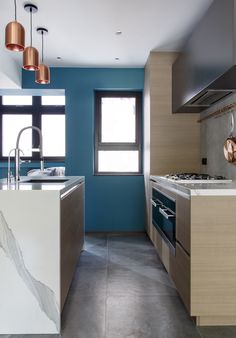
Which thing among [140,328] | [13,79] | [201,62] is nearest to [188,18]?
[201,62]

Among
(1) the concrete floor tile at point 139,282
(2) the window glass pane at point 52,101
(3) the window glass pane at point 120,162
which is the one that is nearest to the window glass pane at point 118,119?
(3) the window glass pane at point 120,162

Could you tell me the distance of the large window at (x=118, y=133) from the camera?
458 cm

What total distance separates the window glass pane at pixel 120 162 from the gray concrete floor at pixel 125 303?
1588mm

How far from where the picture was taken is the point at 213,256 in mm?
1769

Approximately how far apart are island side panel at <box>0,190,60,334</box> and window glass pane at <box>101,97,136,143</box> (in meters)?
2.96

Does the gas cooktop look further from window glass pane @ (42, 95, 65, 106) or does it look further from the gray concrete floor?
window glass pane @ (42, 95, 65, 106)

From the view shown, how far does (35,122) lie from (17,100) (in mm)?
499

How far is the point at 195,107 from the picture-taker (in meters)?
3.27

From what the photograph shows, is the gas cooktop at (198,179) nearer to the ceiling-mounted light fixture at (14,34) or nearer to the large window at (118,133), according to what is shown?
the ceiling-mounted light fixture at (14,34)

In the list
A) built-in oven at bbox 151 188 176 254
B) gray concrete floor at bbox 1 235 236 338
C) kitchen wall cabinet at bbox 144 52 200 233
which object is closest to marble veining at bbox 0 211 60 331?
gray concrete floor at bbox 1 235 236 338

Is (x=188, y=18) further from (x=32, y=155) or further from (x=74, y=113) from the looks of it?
(x=32, y=155)

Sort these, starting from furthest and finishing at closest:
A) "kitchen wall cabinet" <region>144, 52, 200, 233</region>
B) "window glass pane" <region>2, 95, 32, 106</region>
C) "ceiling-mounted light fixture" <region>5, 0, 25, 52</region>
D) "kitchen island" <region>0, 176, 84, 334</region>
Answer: "window glass pane" <region>2, 95, 32, 106</region>, "kitchen wall cabinet" <region>144, 52, 200, 233</region>, "ceiling-mounted light fixture" <region>5, 0, 25, 52</region>, "kitchen island" <region>0, 176, 84, 334</region>

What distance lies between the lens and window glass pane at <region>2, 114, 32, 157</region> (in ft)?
17.0

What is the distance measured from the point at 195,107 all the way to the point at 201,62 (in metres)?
0.91
